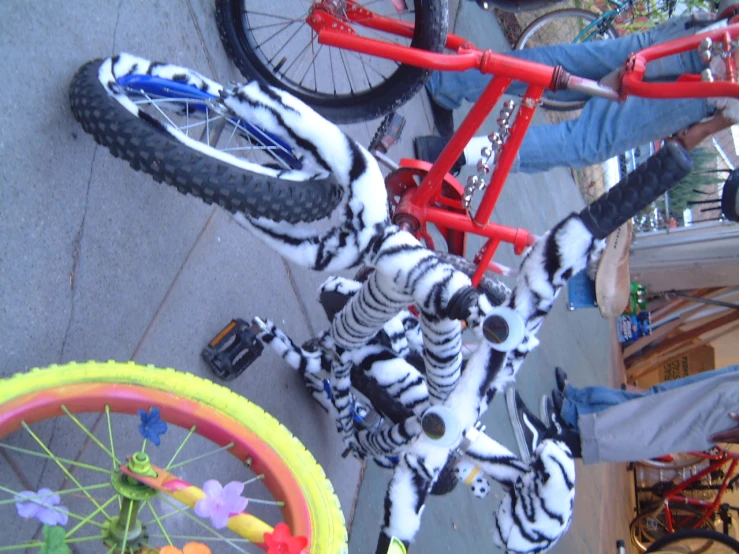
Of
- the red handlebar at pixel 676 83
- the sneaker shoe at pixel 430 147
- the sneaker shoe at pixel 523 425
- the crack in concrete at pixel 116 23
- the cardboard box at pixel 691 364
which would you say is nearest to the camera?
the red handlebar at pixel 676 83

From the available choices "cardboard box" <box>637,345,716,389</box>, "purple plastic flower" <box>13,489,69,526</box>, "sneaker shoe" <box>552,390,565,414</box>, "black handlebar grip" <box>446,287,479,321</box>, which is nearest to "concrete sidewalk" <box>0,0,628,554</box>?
"purple plastic flower" <box>13,489,69,526</box>

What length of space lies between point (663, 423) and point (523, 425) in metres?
0.93

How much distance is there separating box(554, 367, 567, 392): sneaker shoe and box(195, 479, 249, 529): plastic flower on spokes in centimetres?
408

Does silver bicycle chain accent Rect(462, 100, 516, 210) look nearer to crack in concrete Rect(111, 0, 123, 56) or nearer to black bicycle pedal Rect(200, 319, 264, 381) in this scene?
black bicycle pedal Rect(200, 319, 264, 381)

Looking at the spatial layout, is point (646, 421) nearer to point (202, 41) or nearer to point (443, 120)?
point (443, 120)

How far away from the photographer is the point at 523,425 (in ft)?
12.9

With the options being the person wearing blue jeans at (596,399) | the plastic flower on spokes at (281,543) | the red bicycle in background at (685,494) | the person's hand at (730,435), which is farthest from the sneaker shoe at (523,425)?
the plastic flower on spokes at (281,543)

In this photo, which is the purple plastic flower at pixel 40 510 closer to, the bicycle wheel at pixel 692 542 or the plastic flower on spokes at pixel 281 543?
the plastic flower on spokes at pixel 281 543

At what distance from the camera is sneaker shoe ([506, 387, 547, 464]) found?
3.86 m

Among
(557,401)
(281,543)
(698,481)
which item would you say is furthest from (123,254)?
(698,481)

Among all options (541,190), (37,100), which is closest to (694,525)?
(541,190)

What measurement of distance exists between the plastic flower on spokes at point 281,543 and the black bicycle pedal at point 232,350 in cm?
124

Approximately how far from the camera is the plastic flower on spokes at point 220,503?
3.37 feet

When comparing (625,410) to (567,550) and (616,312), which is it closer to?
(567,550)
